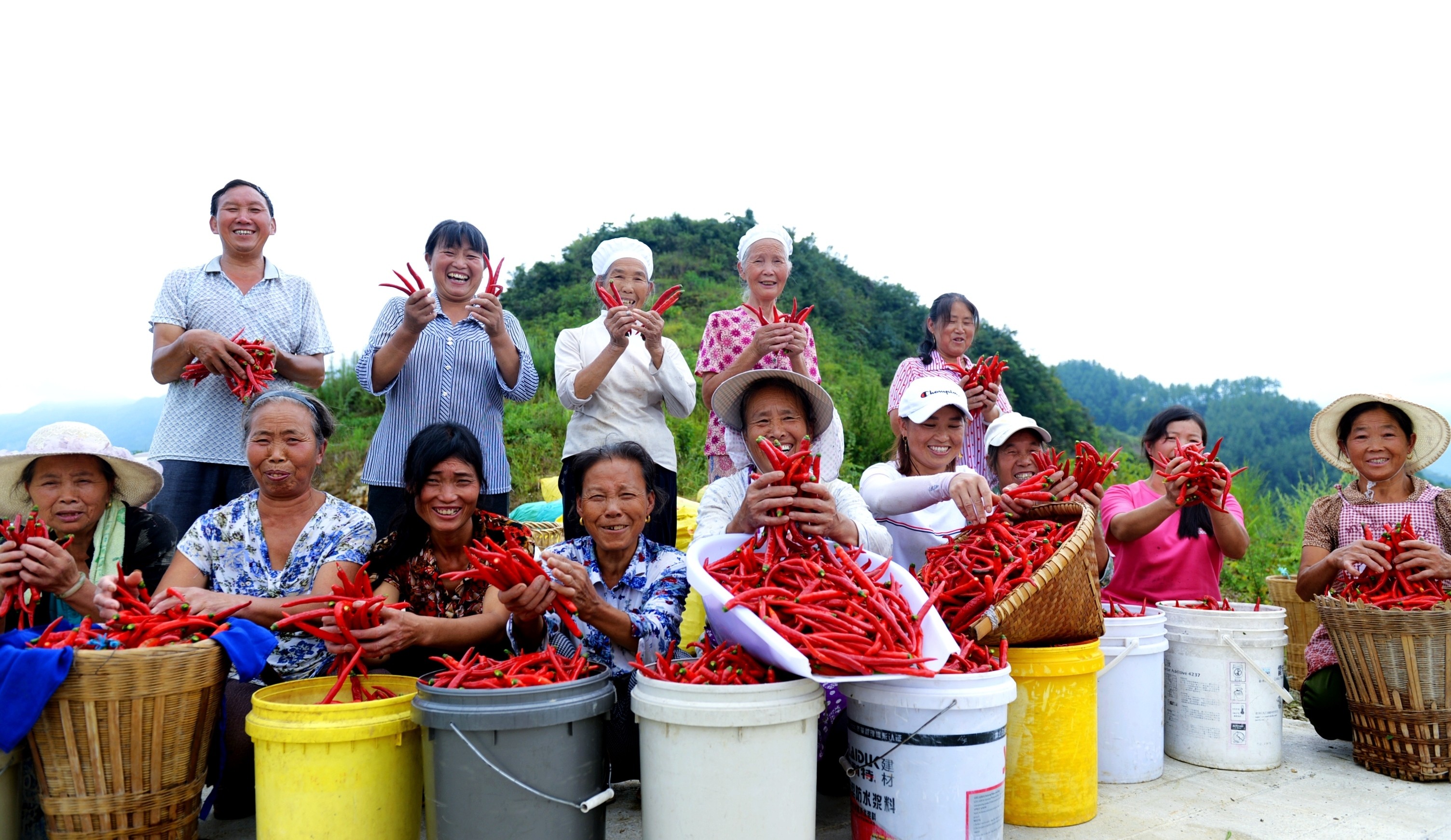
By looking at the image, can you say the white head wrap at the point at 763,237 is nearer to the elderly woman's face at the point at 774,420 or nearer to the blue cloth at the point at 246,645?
the elderly woman's face at the point at 774,420

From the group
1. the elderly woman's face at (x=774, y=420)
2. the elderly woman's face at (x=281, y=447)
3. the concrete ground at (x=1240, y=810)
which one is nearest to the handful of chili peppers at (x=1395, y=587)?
the concrete ground at (x=1240, y=810)

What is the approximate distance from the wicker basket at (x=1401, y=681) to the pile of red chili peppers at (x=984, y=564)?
1.48 meters

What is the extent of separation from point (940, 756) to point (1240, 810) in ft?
5.69

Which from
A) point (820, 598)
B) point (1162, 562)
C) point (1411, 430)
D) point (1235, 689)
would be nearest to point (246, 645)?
point (820, 598)

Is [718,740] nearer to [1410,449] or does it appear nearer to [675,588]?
[675,588]

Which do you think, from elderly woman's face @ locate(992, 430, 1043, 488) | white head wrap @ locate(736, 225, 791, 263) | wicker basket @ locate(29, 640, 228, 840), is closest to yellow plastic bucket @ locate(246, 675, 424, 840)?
wicker basket @ locate(29, 640, 228, 840)

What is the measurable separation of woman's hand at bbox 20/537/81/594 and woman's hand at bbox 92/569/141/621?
14cm

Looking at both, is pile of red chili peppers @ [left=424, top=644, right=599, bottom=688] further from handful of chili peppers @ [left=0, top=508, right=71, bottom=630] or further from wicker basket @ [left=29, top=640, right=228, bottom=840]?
handful of chili peppers @ [left=0, top=508, right=71, bottom=630]

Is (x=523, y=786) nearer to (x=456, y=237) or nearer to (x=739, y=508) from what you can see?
(x=739, y=508)

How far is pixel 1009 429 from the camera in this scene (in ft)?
16.8

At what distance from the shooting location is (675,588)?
12.8 feet

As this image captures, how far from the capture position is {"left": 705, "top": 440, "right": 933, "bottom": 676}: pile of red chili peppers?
121 inches

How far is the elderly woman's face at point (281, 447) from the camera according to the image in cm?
391

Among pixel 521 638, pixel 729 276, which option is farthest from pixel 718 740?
pixel 729 276
